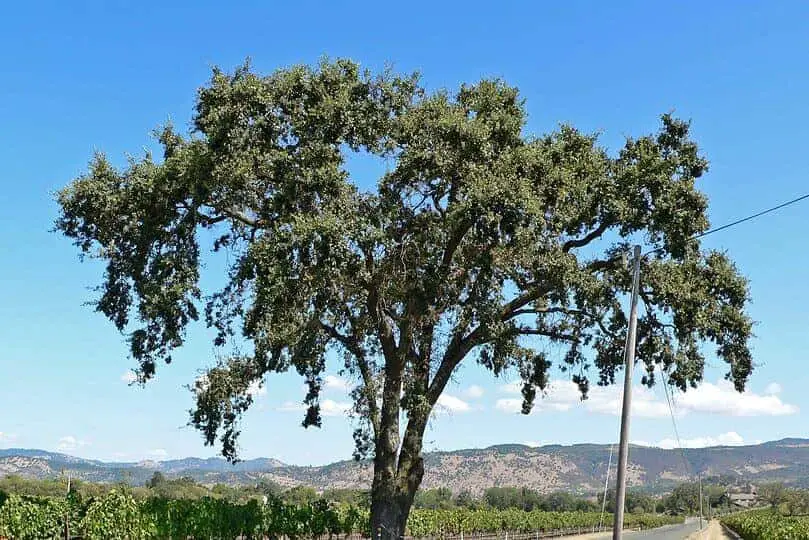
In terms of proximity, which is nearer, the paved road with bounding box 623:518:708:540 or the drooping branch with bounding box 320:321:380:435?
the drooping branch with bounding box 320:321:380:435

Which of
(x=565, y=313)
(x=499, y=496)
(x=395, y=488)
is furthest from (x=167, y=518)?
(x=499, y=496)

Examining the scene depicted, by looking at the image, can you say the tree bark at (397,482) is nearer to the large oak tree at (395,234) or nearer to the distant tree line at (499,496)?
the large oak tree at (395,234)

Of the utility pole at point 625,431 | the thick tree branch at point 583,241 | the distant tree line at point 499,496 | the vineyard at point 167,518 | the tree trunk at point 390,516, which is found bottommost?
the distant tree line at point 499,496

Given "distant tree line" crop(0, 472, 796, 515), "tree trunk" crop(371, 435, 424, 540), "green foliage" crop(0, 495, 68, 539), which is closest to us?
"tree trunk" crop(371, 435, 424, 540)

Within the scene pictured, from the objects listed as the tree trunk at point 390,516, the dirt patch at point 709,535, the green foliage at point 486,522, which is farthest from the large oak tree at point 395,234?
the dirt patch at point 709,535

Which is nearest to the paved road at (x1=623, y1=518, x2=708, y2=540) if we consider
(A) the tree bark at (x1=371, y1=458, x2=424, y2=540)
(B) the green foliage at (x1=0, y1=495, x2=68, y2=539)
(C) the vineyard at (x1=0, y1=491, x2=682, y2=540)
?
(C) the vineyard at (x1=0, y1=491, x2=682, y2=540)

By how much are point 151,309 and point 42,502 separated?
30.2 ft

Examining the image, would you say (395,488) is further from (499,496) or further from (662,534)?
(499,496)

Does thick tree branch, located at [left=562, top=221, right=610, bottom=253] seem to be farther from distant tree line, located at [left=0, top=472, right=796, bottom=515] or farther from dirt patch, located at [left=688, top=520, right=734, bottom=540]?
distant tree line, located at [left=0, top=472, right=796, bottom=515]

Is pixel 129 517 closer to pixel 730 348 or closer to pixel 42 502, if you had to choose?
pixel 42 502

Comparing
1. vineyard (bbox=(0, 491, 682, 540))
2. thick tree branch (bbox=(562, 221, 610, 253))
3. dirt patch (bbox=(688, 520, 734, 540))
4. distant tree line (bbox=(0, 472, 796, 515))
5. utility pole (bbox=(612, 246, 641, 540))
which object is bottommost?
distant tree line (bbox=(0, 472, 796, 515))

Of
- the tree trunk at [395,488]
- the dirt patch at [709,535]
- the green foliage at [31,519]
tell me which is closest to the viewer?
the tree trunk at [395,488]

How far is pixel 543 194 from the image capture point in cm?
2144

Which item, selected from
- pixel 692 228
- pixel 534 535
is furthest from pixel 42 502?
pixel 534 535
